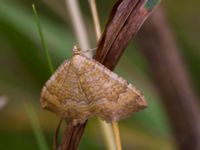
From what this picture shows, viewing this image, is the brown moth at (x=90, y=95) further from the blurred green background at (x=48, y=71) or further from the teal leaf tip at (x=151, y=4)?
the blurred green background at (x=48, y=71)

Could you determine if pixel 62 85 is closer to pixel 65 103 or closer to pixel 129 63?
pixel 65 103

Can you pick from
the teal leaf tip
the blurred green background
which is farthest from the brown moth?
the blurred green background

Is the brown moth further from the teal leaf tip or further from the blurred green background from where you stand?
the blurred green background

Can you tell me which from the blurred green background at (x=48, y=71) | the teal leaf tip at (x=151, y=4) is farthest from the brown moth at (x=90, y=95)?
the blurred green background at (x=48, y=71)

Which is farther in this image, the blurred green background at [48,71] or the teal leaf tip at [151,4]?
the blurred green background at [48,71]

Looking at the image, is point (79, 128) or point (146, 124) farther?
point (146, 124)

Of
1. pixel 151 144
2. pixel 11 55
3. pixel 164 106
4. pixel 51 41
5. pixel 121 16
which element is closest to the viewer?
pixel 121 16

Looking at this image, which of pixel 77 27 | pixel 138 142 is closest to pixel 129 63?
pixel 138 142
